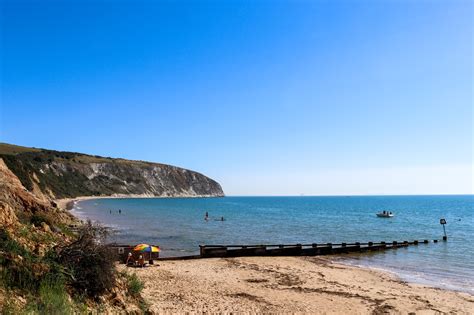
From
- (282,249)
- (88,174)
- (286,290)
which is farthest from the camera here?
(88,174)

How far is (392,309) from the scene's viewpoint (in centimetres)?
1527

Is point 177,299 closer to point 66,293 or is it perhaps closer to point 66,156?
point 66,293

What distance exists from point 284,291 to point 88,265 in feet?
34.9

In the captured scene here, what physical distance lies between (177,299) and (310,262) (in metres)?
15.0

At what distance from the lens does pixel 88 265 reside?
9.62m

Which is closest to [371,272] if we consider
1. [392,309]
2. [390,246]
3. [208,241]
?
[392,309]

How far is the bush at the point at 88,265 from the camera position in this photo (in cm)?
935

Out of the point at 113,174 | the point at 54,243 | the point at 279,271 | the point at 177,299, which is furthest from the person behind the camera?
the point at 113,174

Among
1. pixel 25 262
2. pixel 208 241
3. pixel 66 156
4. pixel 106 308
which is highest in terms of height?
pixel 66 156

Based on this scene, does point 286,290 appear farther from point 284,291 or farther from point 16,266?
point 16,266

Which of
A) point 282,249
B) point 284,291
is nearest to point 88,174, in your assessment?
point 282,249

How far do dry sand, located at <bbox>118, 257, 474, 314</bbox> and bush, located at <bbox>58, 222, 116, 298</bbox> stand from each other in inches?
140

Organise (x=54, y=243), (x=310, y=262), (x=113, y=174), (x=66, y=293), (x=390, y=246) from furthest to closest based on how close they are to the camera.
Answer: (x=113, y=174), (x=390, y=246), (x=310, y=262), (x=54, y=243), (x=66, y=293)

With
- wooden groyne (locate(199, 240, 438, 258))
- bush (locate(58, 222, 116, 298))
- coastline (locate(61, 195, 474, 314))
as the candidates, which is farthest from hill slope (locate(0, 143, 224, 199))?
bush (locate(58, 222, 116, 298))
